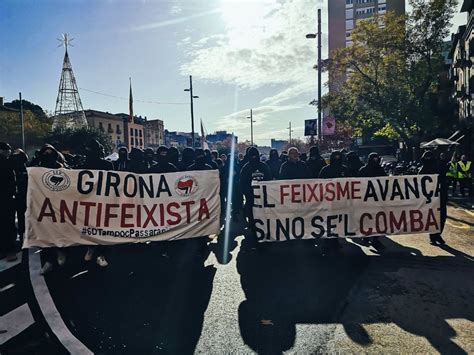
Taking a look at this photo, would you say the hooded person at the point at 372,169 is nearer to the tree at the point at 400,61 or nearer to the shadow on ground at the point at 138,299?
the shadow on ground at the point at 138,299

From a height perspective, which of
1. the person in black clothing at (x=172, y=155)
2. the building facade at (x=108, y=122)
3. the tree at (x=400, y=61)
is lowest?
the person in black clothing at (x=172, y=155)

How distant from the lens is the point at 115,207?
19.0ft

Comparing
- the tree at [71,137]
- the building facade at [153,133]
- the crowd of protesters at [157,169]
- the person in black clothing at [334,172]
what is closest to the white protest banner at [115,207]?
the crowd of protesters at [157,169]

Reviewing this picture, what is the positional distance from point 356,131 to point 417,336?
2566 centimetres

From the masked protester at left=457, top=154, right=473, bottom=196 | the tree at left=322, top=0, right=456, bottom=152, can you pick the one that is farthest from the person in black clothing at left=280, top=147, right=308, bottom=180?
the tree at left=322, top=0, right=456, bottom=152

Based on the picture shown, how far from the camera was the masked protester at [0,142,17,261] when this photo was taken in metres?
6.34

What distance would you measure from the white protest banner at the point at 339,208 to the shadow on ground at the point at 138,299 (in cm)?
136

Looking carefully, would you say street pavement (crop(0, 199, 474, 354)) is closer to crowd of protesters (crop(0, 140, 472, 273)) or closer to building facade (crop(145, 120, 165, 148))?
crowd of protesters (crop(0, 140, 472, 273))

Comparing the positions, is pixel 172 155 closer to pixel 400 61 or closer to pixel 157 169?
pixel 157 169

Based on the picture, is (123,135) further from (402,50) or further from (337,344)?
(337,344)

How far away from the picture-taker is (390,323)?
3900mm

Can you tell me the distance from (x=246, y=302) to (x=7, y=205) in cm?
459

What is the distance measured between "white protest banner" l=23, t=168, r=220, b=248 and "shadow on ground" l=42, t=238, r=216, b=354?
50 cm

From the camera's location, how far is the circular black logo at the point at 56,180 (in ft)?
18.5
